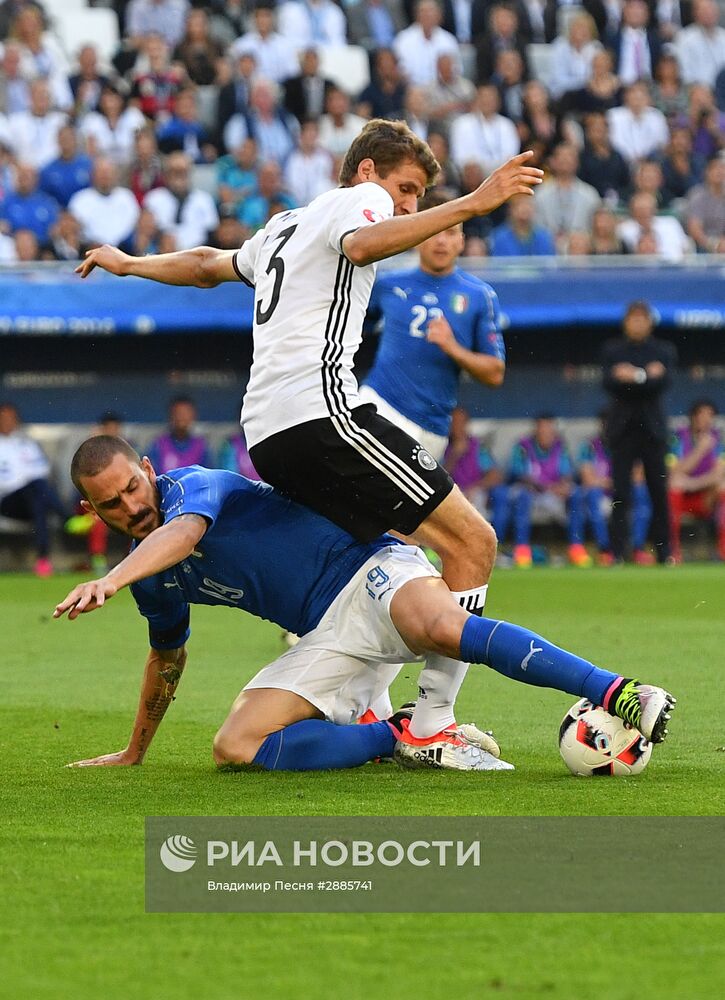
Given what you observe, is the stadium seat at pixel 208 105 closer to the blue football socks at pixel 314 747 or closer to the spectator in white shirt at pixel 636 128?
the spectator in white shirt at pixel 636 128

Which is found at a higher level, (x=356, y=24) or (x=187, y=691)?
(x=356, y=24)

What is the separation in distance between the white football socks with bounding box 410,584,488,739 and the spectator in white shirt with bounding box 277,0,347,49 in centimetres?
1546

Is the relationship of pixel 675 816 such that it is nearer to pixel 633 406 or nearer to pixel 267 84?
pixel 633 406

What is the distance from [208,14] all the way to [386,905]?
17.7 metres

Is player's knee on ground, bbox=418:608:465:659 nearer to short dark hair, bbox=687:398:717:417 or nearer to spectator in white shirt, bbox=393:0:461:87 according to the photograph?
short dark hair, bbox=687:398:717:417

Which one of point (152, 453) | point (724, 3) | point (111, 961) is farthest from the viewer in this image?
point (724, 3)

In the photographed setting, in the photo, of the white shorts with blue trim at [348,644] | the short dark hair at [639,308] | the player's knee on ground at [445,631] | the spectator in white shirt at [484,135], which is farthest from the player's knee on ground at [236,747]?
the spectator in white shirt at [484,135]

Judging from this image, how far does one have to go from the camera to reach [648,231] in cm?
1688

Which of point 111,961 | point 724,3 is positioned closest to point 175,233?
point 724,3

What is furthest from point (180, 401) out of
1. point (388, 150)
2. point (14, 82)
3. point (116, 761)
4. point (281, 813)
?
point (281, 813)

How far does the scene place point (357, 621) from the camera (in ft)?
17.4

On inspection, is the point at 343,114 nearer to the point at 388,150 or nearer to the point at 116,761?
the point at 388,150

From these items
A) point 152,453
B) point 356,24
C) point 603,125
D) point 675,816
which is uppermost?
point 356,24

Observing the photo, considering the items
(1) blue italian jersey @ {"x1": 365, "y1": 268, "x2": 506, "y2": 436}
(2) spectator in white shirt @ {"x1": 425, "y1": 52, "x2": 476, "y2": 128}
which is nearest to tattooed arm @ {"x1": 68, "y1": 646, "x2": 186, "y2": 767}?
(1) blue italian jersey @ {"x1": 365, "y1": 268, "x2": 506, "y2": 436}
